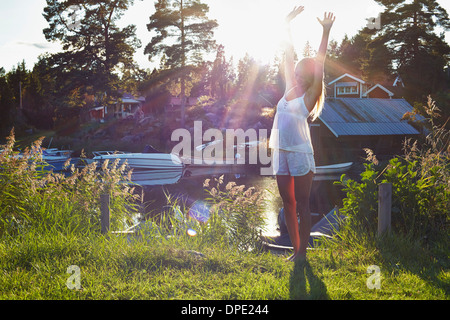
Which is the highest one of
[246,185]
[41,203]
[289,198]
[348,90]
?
[348,90]

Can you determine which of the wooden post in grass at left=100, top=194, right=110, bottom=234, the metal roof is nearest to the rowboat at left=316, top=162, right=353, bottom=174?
the metal roof

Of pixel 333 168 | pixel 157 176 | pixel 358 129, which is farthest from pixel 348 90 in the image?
pixel 157 176

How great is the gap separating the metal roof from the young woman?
1798cm

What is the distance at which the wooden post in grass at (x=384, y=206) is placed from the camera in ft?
13.9

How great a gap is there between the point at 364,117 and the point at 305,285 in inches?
871

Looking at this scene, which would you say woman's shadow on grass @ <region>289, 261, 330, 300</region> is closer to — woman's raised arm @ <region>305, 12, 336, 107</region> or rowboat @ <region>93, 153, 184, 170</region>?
woman's raised arm @ <region>305, 12, 336, 107</region>

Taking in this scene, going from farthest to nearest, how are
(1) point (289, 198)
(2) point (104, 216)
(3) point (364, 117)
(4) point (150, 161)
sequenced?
1. (3) point (364, 117)
2. (4) point (150, 161)
3. (2) point (104, 216)
4. (1) point (289, 198)

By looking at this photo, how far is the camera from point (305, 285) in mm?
3207

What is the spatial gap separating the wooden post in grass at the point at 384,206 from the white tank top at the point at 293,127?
1123mm

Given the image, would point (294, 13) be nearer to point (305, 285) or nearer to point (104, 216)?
point (305, 285)

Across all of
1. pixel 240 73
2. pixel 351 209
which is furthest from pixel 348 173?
pixel 240 73

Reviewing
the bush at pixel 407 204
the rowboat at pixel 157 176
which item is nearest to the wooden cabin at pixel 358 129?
the rowboat at pixel 157 176

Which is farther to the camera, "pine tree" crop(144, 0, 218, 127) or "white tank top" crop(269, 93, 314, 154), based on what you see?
"pine tree" crop(144, 0, 218, 127)

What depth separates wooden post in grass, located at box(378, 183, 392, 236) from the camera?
423 cm
